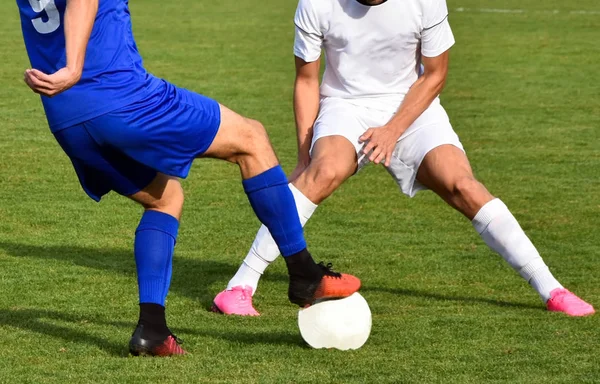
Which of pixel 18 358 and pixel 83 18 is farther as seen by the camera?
pixel 18 358

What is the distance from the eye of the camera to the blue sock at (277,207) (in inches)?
191

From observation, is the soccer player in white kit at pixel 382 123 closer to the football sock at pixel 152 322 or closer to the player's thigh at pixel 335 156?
the player's thigh at pixel 335 156

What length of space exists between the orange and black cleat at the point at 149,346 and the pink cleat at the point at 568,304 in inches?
78.1

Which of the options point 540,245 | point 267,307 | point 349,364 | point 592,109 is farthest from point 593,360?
point 592,109

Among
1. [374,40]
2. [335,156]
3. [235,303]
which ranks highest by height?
[374,40]

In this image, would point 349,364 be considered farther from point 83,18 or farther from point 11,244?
point 11,244

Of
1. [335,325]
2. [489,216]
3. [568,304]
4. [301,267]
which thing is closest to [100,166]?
[301,267]

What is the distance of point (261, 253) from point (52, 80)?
2033 mm

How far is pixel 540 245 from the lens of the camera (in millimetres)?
7598

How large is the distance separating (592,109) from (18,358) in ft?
31.6

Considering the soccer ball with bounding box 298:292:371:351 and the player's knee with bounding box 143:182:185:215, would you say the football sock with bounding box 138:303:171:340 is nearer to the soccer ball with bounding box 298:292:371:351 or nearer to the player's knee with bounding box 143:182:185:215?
the player's knee with bounding box 143:182:185:215

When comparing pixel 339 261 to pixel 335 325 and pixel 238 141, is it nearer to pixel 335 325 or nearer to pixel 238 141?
pixel 335 325

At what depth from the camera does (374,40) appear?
6246 mm

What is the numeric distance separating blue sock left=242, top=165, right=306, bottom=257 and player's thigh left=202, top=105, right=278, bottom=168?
7 cm
